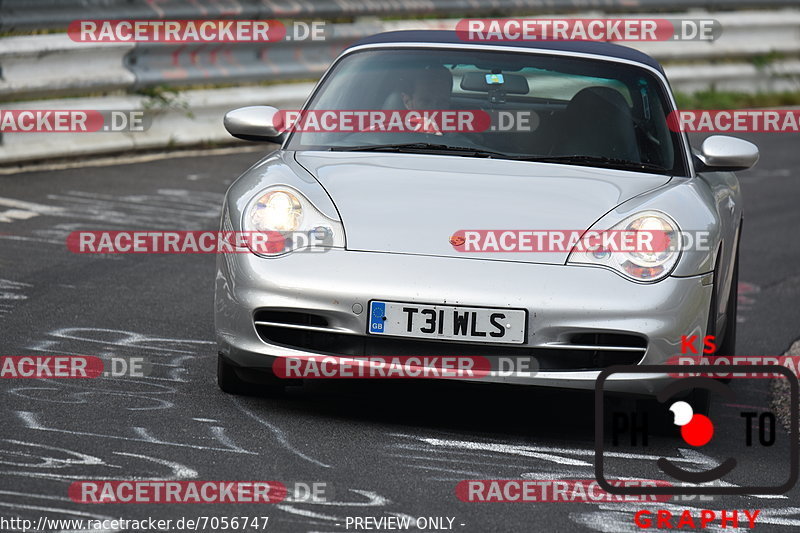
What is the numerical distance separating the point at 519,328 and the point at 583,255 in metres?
0.37

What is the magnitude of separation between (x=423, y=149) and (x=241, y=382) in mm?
1201

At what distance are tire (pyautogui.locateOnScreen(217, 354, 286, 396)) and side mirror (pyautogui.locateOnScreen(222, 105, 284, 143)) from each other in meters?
1.23

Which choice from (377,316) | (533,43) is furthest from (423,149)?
(377,316)

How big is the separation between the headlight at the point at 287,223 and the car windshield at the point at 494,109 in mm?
634

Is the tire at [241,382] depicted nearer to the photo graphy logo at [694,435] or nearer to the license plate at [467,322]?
the license plate at [467,322]

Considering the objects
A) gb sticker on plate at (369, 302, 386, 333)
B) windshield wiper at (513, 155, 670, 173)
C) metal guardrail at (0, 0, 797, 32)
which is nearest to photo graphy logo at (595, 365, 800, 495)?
gb sticker on plate at (369, 302, 386, 333)

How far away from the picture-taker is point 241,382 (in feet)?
18.3

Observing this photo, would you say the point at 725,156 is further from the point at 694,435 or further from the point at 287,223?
the point at 287,223

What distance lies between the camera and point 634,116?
20.6ft

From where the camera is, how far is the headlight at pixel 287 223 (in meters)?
5.28

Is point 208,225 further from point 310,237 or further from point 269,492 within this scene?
point 269,492

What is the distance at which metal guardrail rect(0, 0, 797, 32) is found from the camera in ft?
35.2

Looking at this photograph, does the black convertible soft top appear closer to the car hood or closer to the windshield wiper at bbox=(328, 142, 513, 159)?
the windshield wiper at bbox=(328, 142, 513, 159)

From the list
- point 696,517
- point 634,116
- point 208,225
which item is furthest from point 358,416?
point 208,225
